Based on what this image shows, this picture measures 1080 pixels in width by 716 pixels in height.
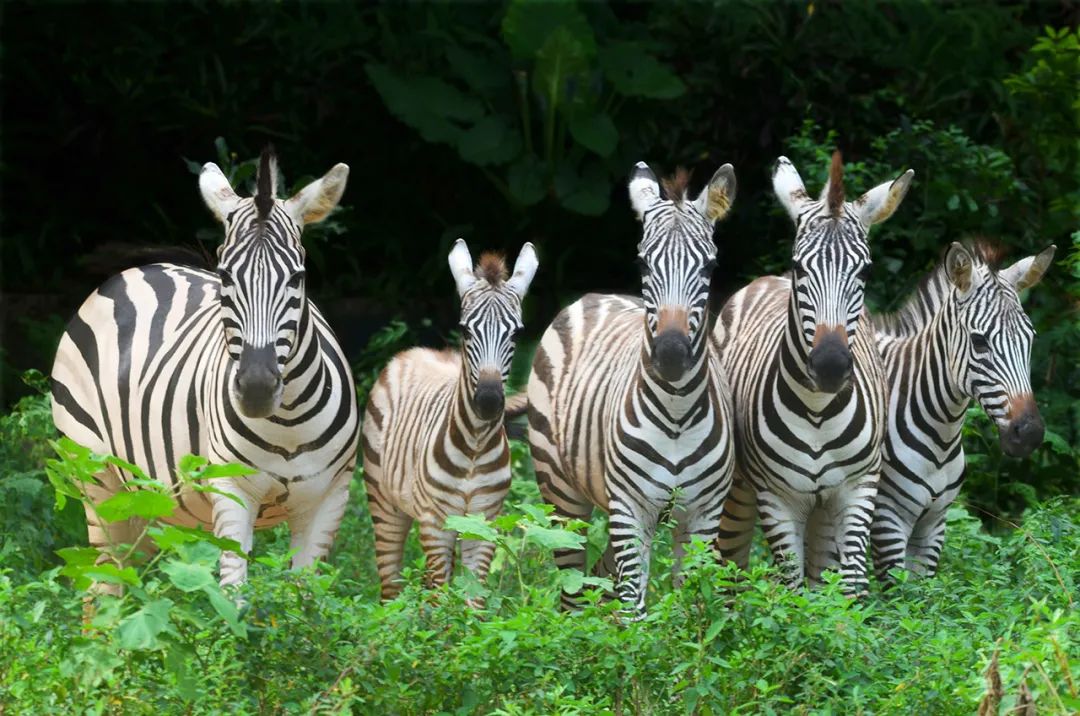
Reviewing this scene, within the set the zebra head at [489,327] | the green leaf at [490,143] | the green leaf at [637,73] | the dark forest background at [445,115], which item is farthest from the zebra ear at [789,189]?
the green leaf at [490,143]

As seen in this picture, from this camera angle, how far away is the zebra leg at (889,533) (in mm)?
6453

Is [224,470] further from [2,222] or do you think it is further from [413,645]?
[2,222]

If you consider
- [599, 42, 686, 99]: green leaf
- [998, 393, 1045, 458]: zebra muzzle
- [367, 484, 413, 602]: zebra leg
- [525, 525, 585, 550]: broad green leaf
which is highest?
[599, 42, 686, 99]: green leaf

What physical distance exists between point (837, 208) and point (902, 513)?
4.43 feet

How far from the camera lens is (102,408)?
6.54 meters

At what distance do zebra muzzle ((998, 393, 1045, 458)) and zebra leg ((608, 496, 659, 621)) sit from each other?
4.87 ft

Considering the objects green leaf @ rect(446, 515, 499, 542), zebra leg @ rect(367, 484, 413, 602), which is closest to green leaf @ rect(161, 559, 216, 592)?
green leaf @ rect(446, 515, 499, 542)

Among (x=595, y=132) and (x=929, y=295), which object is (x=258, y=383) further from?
(x=595, y=132)

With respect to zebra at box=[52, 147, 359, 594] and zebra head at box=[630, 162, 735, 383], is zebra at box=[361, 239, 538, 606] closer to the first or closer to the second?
zebra at box=[52, 147, 359, 594]

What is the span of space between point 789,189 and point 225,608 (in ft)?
9.84

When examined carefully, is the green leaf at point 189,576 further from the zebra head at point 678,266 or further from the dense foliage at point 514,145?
the dense foliage at point 514,145

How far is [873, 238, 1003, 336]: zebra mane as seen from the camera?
21.4 feet

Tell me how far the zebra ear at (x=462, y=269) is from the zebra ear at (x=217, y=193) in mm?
1035

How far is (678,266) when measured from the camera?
582 centimetres
